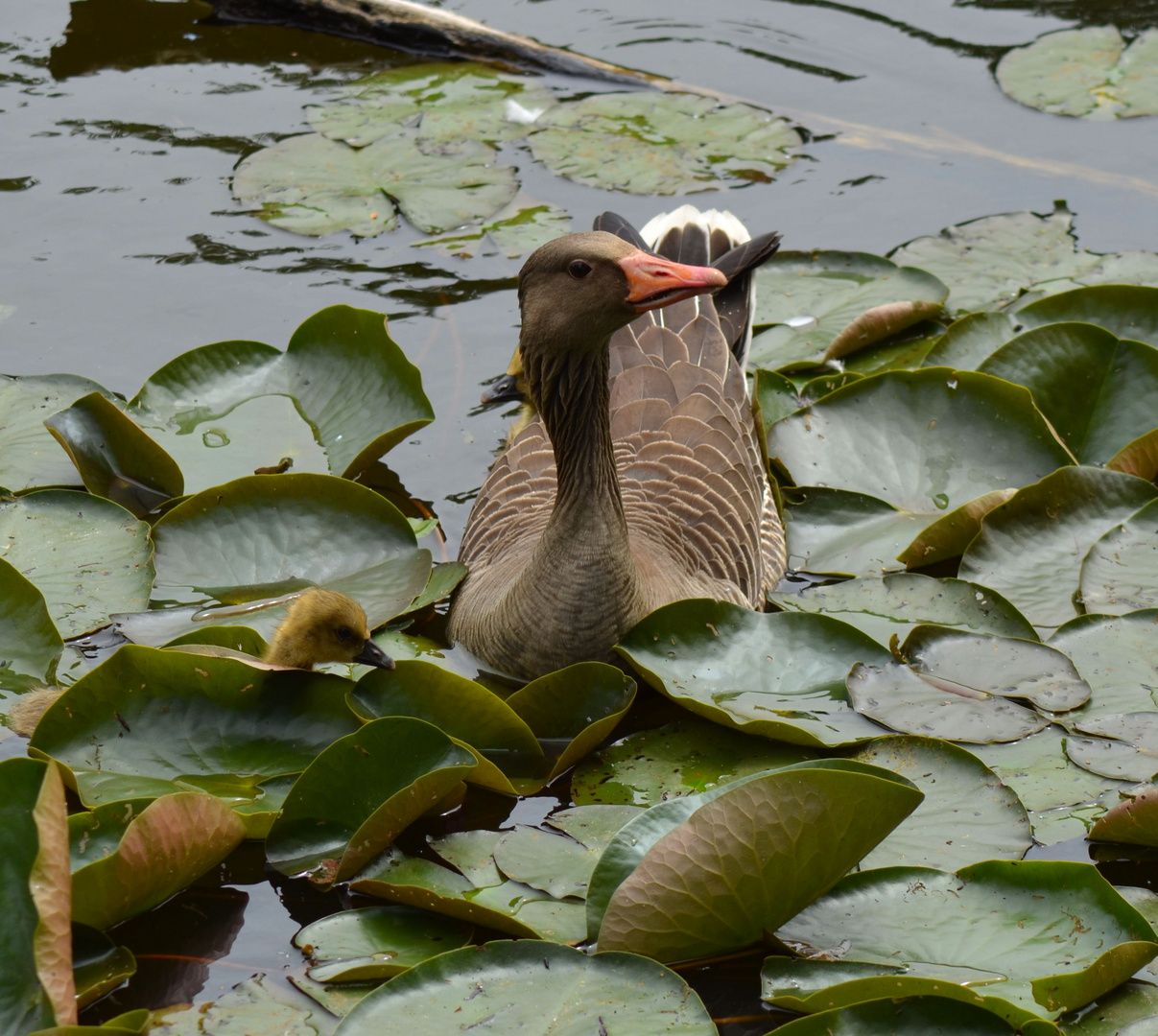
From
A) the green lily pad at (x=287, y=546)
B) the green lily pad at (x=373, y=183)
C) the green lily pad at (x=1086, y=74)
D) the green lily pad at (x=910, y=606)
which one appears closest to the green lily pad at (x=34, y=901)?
the green lily pad at (x=287, y=546)

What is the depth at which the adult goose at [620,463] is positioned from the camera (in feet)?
13.6

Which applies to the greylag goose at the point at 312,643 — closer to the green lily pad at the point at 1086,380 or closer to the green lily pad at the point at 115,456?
the green lily pad at the point at 115,456

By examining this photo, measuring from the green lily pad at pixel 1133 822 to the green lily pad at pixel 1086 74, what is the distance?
4909 mm

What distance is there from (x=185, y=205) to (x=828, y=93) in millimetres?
3701

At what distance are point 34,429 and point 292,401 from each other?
0.97 metres

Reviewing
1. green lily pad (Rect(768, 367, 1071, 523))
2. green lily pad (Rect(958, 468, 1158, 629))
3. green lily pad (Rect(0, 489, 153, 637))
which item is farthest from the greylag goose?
green lily pad (Rect(958, 468, 1158, 629))

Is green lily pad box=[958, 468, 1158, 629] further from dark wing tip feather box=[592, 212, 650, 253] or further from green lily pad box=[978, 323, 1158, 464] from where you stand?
dark wing tip feather box=[592, 212, 650, 253]

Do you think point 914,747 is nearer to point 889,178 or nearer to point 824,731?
point 824,731

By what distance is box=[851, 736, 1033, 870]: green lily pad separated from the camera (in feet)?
11.9

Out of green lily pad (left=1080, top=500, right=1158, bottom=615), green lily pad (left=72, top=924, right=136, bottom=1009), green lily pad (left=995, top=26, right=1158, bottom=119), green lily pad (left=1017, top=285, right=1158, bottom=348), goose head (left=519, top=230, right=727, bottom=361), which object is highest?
green lily pad (left=995, top=26, right=1158, bottom=119)

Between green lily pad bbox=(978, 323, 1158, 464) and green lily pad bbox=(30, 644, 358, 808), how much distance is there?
9.63 ft

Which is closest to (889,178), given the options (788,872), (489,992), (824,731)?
Answer: (824,731)

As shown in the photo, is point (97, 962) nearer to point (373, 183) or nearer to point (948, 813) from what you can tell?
point (948, 813)

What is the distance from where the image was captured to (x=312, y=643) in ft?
13.2
